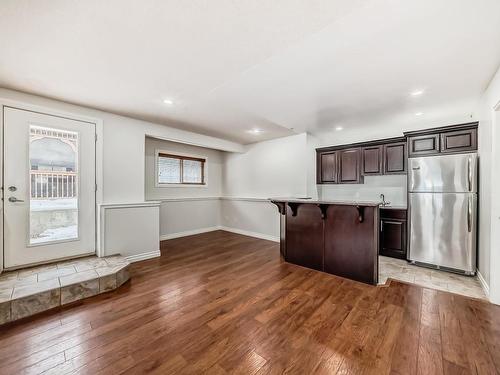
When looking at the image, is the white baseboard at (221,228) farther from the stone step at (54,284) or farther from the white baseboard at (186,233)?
the stone step at (54,284)

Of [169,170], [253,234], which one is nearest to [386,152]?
[253,234]

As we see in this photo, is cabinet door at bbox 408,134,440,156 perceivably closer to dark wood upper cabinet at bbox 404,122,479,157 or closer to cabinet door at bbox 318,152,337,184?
dark wood upper cabinet at bbox 404,122,479,157

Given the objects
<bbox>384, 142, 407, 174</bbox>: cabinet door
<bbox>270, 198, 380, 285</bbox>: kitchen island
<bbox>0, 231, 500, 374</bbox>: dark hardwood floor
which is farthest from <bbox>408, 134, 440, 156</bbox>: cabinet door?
<bbox>0, 231, 500, 374</bbox>: dark hardwood floor

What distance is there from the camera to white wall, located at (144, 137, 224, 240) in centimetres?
489

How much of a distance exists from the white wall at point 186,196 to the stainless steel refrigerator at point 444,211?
4.62 meters

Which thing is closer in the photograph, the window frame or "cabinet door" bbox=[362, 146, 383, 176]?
"cabinet door" bbox=[362, 146, 383, 176]

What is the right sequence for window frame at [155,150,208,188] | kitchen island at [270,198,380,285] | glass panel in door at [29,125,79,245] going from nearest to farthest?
kitchen island at [270,198,380,285] → glass panel in door at [29,125,79,245] → window frame at [155,150,208,188]

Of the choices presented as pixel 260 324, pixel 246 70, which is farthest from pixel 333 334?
pixel 246 70

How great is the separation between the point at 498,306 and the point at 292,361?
240 cm

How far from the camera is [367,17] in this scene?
1530mm

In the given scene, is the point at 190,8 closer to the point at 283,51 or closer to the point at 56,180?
the point at 283,51

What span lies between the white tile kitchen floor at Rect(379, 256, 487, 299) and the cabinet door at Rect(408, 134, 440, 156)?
1.82 metres

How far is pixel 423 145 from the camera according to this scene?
338 centimetres

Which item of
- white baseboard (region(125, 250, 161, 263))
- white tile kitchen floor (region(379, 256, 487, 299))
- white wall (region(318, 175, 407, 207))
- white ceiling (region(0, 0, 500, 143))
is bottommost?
white tile kitchen floor (region(379, 256, 487, 299))
